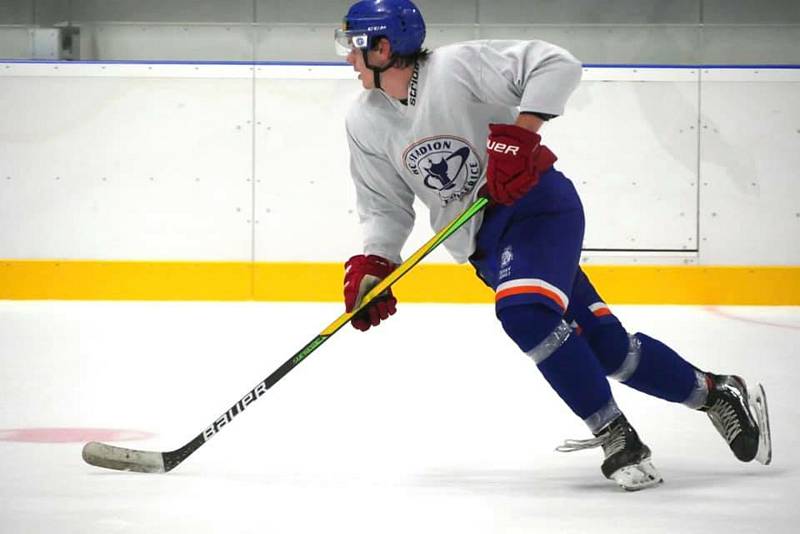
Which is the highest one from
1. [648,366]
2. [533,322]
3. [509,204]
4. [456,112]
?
[456,112]

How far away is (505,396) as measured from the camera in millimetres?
3588

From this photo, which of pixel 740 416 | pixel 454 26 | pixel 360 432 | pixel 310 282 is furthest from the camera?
pixel 454 26

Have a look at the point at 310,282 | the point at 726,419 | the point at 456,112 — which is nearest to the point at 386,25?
the point at 456,112

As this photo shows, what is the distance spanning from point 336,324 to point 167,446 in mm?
547

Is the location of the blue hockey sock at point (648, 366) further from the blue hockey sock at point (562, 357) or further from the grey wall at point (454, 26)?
the grey wall at point (454, 26)

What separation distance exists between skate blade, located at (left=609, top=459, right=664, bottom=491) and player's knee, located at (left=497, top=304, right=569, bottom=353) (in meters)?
0.29

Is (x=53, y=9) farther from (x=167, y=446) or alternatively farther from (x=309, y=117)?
(x=167, y=446)

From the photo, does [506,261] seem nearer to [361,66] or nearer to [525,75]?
[525,75]

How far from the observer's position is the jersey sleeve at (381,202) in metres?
2.68

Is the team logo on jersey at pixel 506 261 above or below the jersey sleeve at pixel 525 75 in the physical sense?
below

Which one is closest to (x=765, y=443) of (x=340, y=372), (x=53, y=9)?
(x=340, y=372)

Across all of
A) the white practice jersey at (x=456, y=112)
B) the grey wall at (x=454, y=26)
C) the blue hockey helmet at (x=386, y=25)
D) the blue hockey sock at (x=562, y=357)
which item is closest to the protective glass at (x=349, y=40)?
the blue hockey helmet at (x=386, y=25)

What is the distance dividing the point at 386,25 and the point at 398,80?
12cm

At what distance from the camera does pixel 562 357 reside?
2.34 meters
